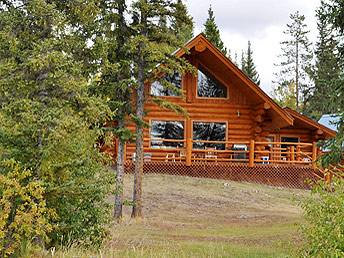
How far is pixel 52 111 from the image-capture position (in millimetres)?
6496

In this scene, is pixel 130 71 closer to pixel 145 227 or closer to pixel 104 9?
pixel 104 9

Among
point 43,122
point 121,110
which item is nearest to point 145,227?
point 121,110

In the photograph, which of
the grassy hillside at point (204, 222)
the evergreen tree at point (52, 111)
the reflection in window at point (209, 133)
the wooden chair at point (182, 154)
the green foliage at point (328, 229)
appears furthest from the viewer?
the reflection in window at point (209, 133)

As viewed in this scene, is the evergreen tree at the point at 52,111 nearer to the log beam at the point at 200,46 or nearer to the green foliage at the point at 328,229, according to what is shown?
the green foliage at the point at 328,229

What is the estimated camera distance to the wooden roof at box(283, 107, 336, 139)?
958 inches

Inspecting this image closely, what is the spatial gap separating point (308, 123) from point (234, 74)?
661 cm

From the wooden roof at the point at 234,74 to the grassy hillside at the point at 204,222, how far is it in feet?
13.6

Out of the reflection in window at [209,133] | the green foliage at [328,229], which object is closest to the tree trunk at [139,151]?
the green foliage at [328,229]

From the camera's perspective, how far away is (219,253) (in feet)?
26.7

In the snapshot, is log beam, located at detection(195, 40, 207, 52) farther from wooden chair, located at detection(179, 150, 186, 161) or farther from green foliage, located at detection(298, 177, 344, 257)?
green foliage, located at detection(298, 177, 344, 257)

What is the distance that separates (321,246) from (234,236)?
17.4ft

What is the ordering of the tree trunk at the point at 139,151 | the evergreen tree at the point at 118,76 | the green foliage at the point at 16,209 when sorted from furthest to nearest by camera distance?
the tree trunk at the point at 139,151 → the evergreen tree at the point at 118,76 → the green foliage at the point at 16,209

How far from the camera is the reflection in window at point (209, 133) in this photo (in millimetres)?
21562

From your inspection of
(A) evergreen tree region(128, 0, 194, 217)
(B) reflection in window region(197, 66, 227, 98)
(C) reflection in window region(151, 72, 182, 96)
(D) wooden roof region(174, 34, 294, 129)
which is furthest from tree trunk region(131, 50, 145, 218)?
(B) reflection in window region(197, 66, 227, 98)
